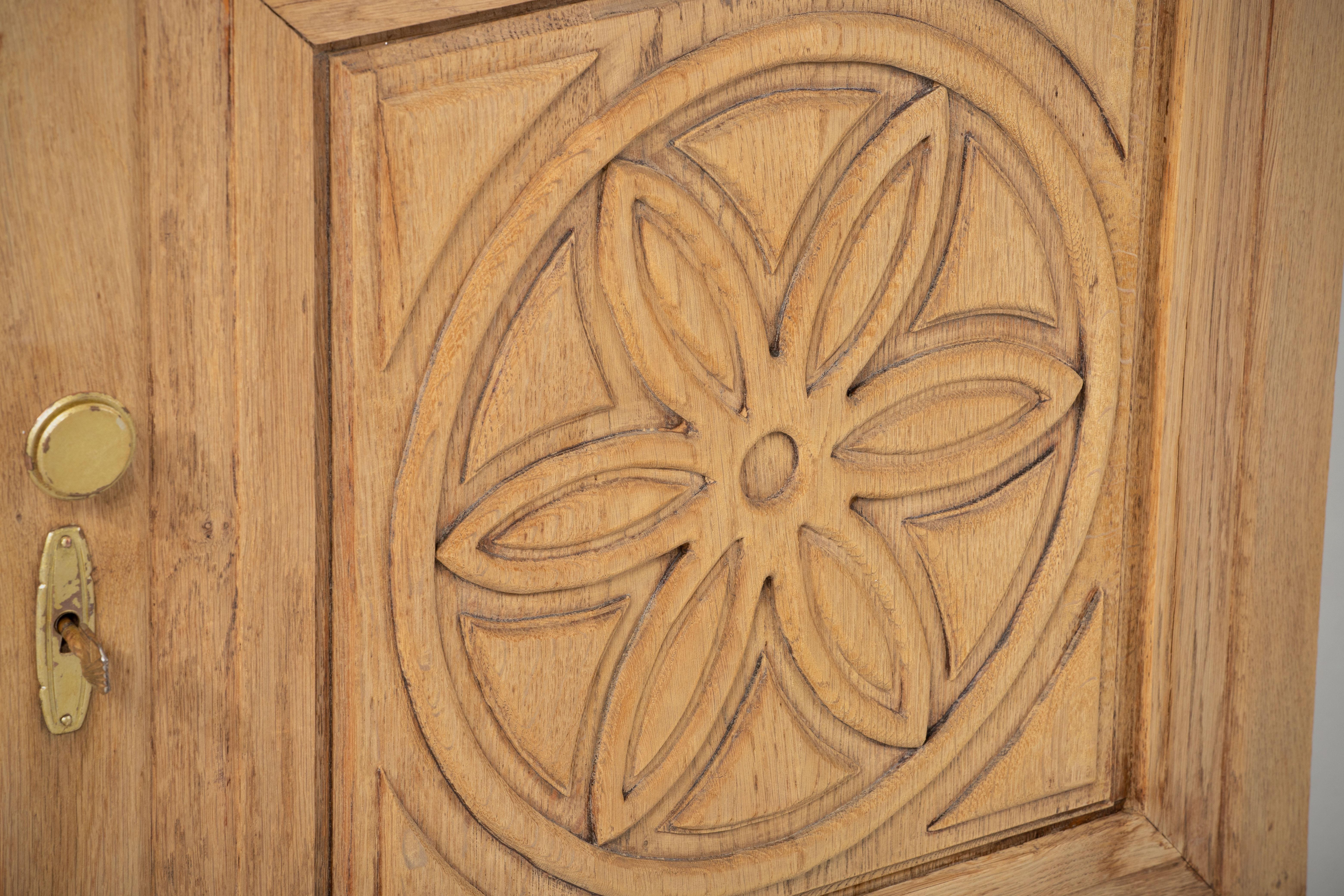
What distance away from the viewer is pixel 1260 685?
3.07ft

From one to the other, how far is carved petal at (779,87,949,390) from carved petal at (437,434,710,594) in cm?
12

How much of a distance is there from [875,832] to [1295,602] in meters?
0.45

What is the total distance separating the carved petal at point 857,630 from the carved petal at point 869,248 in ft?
0.40

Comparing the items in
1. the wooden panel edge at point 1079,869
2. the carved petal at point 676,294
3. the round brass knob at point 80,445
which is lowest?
the wooden panel edge at point 1079,869

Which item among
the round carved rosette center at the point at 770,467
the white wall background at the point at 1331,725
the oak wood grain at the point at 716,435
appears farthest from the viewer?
the white wall background at the point at 1331,725

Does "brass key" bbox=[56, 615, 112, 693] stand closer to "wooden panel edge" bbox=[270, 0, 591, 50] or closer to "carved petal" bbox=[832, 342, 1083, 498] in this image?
"wooden panel edge" bbox=[270, 0, 591, 50]

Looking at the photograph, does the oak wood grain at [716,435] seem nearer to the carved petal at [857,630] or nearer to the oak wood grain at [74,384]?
the carved petal at [857,630]

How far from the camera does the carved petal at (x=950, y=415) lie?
2.48 ft

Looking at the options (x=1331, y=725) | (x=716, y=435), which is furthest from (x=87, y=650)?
(x=1331, y=725)

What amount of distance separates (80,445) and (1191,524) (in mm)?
816

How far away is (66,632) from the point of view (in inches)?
21.4

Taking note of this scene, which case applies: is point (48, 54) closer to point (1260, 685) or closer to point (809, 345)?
point (809, 345)

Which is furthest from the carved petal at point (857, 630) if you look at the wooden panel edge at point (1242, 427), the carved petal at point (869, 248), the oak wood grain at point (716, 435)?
A: the wooden panel edge at point (1242, 427)

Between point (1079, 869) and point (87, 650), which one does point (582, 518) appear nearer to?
point (87, 650)
